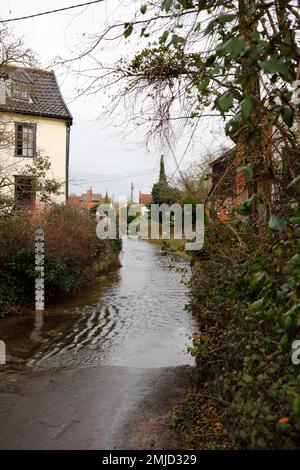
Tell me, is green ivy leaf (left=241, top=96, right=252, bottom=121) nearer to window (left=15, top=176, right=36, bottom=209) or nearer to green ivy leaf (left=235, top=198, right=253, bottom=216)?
green ivy leaf (left=235, top=198, right=253, bottom=216)

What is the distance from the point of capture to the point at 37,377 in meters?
7.03

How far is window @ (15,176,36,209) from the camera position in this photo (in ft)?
44.2

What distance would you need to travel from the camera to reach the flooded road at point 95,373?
15.2 ft

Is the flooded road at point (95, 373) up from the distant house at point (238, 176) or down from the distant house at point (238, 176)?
down

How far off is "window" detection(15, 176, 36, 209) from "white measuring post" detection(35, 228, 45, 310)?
1.31m

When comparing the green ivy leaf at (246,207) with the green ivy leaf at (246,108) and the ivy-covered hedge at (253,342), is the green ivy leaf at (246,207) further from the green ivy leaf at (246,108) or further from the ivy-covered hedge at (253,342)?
the green ivy leaf at (246,108)

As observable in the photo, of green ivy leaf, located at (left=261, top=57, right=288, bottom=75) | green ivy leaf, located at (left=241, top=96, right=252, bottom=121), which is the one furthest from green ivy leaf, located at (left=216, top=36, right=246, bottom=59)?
green ivy leaf, located at (left=241, top=96, right=252, bottom=121)

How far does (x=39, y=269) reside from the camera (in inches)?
494

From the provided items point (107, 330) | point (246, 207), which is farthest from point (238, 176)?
point (107, 330)

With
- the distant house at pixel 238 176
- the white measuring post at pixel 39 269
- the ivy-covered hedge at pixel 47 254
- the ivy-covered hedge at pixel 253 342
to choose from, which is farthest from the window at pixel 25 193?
the ivy-covered hedge at pixel 253 342

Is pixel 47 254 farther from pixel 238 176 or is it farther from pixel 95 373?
pixel 238 176

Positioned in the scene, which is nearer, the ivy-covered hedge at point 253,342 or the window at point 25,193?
the ivy-covered hedge at point 253,342

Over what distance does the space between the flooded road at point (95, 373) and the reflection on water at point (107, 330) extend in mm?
20

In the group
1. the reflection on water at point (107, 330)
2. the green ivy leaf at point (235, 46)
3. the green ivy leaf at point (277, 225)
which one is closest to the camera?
the green ivy leaf at point (235, 46)
